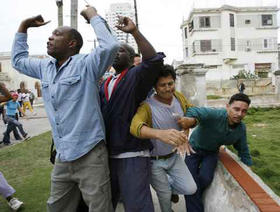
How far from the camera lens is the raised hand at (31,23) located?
2.34m

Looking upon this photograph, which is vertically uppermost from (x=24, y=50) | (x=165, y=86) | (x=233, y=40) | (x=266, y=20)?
(x=266, y=20)

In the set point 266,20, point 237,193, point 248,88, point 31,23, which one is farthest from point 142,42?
point 266,20

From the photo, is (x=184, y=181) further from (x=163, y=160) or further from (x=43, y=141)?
(x=43, y=141)

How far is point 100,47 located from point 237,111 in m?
1.54

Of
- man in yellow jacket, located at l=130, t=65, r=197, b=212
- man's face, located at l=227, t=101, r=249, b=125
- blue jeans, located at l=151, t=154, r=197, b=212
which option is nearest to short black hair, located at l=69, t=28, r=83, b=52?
man in yellow jacket, located at l=130, t=65, r=197, b=212

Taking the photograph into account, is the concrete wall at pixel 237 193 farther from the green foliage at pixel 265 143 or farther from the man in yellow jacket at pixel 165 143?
the green foliage at pixel 265 143

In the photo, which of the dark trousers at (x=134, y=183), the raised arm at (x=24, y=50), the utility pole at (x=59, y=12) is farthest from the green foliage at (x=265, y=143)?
the utility pole at (x=59, y=12)

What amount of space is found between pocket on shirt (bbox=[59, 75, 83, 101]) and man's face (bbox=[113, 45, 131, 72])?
425 millimetres

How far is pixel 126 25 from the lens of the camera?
190 centimetres

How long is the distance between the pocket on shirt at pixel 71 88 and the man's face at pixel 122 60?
0.42m

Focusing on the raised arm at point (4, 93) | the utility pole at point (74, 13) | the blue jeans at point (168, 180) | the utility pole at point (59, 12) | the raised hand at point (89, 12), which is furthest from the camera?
the utility pole at point (59, 12)

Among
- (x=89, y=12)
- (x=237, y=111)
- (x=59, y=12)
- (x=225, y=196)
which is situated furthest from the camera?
(x=59, y=12)

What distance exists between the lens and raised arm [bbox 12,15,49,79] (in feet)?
7.50

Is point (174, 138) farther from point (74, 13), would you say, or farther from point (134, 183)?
point (74, 13)
